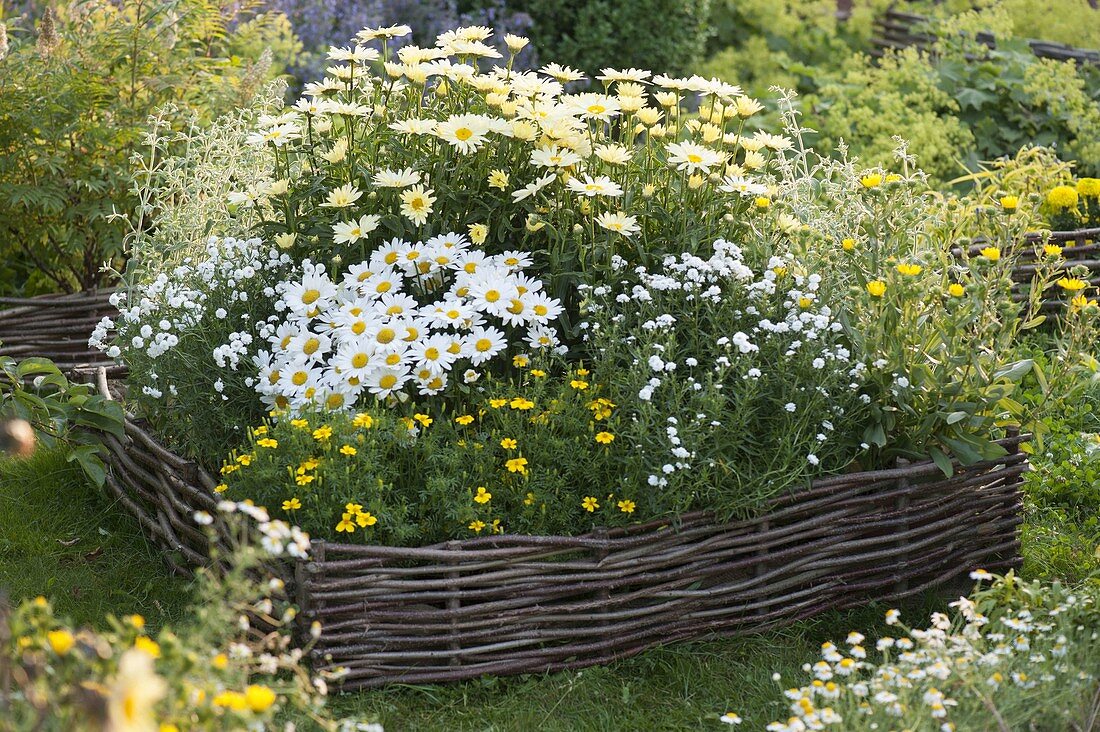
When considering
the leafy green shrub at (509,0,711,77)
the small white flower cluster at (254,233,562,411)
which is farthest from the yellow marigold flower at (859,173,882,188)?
the leafy green shrub at (509,0,711,77)

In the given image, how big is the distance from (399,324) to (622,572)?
2.54 feet

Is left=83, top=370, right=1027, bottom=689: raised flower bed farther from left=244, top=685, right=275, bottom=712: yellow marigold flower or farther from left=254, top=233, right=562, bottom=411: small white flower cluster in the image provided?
left=244, top=685, right=275, bottom=712: yellow marigold flower

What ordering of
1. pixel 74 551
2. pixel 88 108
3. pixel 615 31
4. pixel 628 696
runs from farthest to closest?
pixel 615 31
pixel 88 108
pixel 74 551
pixel 628 696

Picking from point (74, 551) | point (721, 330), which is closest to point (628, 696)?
point (721, 330)

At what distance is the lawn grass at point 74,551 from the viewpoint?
119 inches

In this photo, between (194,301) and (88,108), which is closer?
(194,301)

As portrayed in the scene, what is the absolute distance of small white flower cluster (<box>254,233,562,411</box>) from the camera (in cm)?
Result: 276

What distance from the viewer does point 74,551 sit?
10.7ft

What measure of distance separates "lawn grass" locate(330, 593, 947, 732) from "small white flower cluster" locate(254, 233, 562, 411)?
698 mm

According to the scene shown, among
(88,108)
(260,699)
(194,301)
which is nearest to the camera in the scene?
(260,699)

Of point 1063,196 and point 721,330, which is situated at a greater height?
point 721,330

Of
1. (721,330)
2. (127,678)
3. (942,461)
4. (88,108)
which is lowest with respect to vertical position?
(942,461)

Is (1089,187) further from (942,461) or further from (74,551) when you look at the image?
(74,551)

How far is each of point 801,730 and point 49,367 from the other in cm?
250
